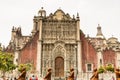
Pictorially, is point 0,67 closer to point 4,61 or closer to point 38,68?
point 4,61

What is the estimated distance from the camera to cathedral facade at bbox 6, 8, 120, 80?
5094 centimetres

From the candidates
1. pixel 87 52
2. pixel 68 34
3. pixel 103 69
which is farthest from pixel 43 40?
pixel 103 69

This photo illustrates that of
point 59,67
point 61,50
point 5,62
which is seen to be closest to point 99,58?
point 61,50

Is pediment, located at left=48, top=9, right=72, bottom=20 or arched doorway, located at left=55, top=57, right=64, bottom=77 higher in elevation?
pediment, located at left=48, top=9, right=72, bottom=20

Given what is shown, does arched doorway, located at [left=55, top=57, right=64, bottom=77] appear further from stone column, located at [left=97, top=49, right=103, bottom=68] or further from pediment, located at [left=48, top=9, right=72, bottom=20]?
pediment, located at [left=48, top=9, right=72, bottom=20]

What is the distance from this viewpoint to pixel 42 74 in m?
49.6

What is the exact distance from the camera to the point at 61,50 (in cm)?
5178

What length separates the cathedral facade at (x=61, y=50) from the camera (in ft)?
167

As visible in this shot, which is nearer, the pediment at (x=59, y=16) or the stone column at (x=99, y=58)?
the stone column at (x=99, y=58)

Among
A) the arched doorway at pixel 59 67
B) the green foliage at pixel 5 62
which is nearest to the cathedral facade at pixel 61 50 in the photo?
the arched doorway at pixel 59 67

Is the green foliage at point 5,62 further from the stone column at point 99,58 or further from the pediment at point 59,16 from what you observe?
the stone column at point 99,58

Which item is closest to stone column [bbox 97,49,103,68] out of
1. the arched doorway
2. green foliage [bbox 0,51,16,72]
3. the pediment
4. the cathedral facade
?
the cathedral facade

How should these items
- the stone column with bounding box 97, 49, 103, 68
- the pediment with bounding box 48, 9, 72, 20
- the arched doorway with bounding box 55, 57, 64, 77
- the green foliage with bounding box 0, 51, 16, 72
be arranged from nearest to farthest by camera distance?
the green foliage with bounding box 0, 51, 16, 72
the arched doorway with bounding box 55, 57, 64, 77
the stone column with bounding box 97, 49, 103, 68
the pediment with bounding box 48, 9, 72, 20

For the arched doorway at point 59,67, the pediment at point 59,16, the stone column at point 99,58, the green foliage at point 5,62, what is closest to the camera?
the green foliage at point 5,62
